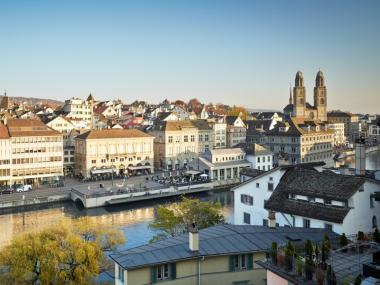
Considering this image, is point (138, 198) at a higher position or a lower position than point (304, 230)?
lower

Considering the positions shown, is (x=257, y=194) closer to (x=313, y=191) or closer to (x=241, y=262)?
(x=313, y=191)

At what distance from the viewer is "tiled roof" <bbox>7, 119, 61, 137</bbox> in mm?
70812

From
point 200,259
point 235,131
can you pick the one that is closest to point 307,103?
point 235,131

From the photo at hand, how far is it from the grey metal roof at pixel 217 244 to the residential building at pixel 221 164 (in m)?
50.7

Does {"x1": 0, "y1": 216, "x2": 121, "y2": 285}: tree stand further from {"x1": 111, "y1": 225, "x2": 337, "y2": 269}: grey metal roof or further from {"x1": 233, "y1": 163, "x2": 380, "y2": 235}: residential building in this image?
{"x1": 233, "y1": 163, "x2": 380, "y2": 235}: residential building

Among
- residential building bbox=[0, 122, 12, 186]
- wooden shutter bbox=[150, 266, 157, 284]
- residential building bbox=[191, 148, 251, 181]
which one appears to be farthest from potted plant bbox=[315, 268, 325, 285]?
residential building bbox=[0, 122, 12, 186]

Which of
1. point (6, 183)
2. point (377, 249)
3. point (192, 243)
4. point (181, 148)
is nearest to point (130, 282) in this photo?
point (192, 243)

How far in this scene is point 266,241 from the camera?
21.1 meters

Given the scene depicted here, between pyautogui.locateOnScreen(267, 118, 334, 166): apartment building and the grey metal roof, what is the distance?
220 ft

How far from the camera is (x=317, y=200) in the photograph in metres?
28.2

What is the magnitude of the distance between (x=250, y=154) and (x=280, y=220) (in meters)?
50.2

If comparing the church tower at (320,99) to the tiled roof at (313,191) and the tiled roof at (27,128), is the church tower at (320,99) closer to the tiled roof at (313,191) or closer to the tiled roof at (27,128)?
the tiled roof at (27,128)

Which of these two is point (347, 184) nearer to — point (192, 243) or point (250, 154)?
point (192, 243)

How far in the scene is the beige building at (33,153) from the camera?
69188 mm
